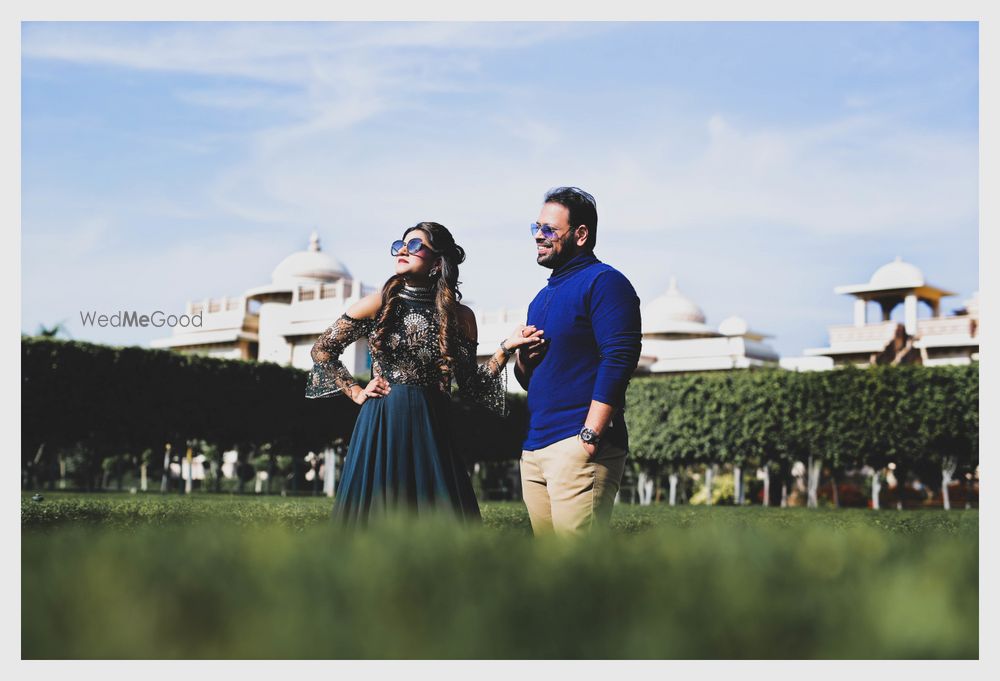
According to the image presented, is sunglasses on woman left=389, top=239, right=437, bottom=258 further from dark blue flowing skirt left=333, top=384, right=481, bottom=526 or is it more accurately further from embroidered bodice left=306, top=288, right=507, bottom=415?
dark blue flowing skirt left=333, top=384, right=481, bottom=526

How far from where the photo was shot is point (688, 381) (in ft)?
118

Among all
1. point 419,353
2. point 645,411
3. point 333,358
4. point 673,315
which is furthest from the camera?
point 673,315

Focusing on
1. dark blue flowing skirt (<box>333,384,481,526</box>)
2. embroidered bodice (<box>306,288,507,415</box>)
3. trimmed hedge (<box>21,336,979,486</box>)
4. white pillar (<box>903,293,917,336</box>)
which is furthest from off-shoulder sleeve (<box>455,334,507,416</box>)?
white pillar (<box>903,293,917,336</box>)

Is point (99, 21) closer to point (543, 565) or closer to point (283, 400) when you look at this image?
point (543, 565)

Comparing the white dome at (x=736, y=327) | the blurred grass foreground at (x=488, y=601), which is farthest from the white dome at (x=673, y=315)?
the blurred grass foreground at (x=488, y=601)

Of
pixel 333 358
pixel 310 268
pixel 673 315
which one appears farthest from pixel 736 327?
pixel 333 358

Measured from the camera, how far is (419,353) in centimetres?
510

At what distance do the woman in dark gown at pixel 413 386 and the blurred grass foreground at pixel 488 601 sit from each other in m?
2.72

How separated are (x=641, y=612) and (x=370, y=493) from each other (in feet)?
10.8

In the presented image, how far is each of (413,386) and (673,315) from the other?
218 feet

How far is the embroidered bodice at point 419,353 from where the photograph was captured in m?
5.10

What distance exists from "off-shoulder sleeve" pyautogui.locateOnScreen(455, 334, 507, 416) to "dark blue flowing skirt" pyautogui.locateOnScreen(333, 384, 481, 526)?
228mm

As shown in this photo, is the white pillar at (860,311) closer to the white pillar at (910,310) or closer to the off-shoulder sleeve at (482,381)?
the white pillar at (910,310)

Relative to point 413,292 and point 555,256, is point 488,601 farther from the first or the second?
point 413,292
